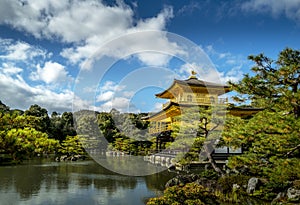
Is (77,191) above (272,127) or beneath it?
beneath

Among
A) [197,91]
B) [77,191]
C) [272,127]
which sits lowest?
[77,191]

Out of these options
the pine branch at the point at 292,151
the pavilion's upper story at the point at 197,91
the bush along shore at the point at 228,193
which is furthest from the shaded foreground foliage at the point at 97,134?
the pine branch at the point at 292,151

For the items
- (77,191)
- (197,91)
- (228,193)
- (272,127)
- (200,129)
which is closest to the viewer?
(272,127)

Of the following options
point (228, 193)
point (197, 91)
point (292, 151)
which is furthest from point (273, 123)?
point (197, 91)

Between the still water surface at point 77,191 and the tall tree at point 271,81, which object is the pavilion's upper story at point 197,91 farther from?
the tall tree at point 271,81

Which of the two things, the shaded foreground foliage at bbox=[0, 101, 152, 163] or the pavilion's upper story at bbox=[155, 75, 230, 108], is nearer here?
the pavilion's upper story at bbox=[155, 75, 230, 108]

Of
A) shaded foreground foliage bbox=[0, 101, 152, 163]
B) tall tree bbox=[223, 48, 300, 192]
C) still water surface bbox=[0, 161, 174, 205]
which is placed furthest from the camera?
shaded foreground foliage bbox=[0, 101, 152, 163]

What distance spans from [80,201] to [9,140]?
466cm

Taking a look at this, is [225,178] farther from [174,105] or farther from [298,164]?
[174,105]

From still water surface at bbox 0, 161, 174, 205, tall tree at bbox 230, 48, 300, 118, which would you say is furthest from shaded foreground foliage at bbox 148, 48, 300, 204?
still water surface at bbox 0, 161, 174, 205

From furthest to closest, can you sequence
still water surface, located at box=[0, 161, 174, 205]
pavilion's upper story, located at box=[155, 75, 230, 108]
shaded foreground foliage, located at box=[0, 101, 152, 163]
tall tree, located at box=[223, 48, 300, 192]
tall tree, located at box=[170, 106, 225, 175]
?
1. shaded foreground foliage, located at box=[0, 101, 152, 163]
2. pavilion's upper story, located at box=[155, 75, 230, 108]
3. tall tree, located at box=[170, 106, 225, 175]
4. still water surface, located at box=[0, 161, 174, 205]
5. tall tree, located at box=[223, 48, 300, 192]

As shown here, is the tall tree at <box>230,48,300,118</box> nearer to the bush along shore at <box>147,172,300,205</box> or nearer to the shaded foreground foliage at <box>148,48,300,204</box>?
the shaded foreground foliage at <box>148,48,300,204</box>

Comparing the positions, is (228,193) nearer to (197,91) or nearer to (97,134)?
(197,91)

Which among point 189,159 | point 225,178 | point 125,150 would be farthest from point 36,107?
point 225,178
